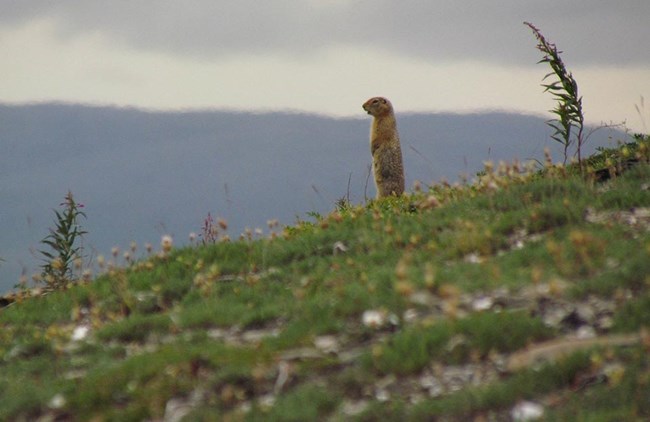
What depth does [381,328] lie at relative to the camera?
8.25 meters

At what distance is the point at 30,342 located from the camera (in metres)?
10.5

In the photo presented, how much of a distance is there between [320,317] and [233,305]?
1.54m

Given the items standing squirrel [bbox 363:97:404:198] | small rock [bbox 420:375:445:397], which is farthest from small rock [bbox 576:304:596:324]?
standing squirrel [bbox 363:97:404:198]

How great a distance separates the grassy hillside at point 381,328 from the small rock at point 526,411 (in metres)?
0.02

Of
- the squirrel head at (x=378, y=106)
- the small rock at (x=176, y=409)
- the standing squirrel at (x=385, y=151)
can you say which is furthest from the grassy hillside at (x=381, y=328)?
the squirrel head at (x=378, y=106)

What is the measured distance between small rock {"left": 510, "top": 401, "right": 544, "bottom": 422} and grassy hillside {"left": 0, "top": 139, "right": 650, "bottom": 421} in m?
0.02

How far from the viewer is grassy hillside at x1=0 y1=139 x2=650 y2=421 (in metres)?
6.96

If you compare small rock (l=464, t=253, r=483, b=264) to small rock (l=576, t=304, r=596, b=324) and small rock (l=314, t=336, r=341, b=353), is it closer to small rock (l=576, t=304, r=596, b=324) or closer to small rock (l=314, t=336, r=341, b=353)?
small rock (l=576, t=304, r=596, b=324)

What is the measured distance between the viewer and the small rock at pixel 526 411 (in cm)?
642

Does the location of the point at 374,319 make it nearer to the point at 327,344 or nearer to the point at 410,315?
the point at 410,315

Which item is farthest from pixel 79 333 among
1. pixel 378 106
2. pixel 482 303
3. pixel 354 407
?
pixel 378 106

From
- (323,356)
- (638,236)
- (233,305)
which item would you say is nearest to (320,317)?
(323,356)

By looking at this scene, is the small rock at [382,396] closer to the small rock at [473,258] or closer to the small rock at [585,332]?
the small rock at [585,332]

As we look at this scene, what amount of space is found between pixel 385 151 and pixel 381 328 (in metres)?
13.3
